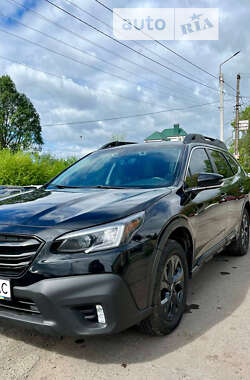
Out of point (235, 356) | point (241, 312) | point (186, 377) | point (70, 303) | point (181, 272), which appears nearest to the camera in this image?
point (70, 303)

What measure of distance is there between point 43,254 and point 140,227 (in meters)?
0.63

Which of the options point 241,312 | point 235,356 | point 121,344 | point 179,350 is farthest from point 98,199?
point 241,312

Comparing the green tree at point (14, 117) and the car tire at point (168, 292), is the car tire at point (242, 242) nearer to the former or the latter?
the car tire at point (168, 292)

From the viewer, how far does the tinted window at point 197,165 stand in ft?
9.68

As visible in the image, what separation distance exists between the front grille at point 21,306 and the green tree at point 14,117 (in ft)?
137

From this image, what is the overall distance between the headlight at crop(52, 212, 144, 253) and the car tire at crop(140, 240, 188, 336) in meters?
0.43

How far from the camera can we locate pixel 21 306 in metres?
1.95

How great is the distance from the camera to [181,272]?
2.58 metres

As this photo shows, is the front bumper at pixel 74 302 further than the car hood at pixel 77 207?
No

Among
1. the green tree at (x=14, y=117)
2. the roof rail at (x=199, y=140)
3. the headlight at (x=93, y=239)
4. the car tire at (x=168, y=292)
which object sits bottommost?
the car tire at (x=168, y=292)

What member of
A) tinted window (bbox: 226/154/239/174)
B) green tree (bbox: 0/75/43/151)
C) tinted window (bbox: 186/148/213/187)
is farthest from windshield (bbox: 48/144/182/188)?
green tree (bbox: 0/75/43/151)

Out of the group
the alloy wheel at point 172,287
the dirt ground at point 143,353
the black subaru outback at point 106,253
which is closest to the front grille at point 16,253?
the black subaru outback at point 106,253

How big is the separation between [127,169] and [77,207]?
1103mm

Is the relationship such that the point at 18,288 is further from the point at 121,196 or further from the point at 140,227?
the point at 121,196
